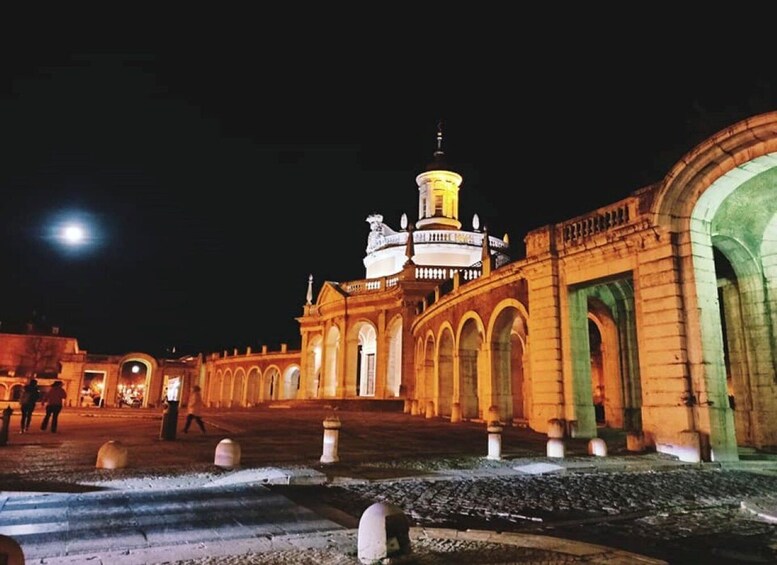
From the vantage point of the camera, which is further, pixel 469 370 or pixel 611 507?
pixel 469 370

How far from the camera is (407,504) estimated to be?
6.89 meters

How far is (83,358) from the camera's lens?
5622 cm

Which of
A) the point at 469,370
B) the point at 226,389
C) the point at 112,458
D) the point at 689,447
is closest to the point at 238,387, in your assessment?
the point at 226,389

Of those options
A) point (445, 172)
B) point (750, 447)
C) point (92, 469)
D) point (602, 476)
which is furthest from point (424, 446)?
point (445, 172)

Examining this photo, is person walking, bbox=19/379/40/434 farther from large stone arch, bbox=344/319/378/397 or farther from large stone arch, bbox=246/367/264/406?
large stone arch, bbox=246/367/264/406

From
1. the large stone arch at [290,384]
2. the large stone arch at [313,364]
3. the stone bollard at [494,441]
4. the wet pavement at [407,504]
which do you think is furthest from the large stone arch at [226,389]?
the stone bollard at [494,441]

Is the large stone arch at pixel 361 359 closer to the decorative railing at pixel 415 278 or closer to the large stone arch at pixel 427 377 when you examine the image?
the decorative railing at pixel 415 278

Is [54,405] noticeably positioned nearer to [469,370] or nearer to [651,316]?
[469,370]

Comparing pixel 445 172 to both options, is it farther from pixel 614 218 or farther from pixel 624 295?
pixel 614 218

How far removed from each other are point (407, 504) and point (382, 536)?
254 centimetres

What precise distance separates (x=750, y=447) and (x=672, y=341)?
4764 millimetres

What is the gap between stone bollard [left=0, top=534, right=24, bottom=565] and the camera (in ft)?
9.96

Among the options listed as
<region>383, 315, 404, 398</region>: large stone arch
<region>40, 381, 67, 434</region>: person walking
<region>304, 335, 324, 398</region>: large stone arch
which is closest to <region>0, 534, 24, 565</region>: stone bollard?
<region>40, 381, 67, 434</region>: person walking

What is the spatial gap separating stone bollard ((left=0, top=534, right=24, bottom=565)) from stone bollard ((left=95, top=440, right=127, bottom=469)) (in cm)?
595
